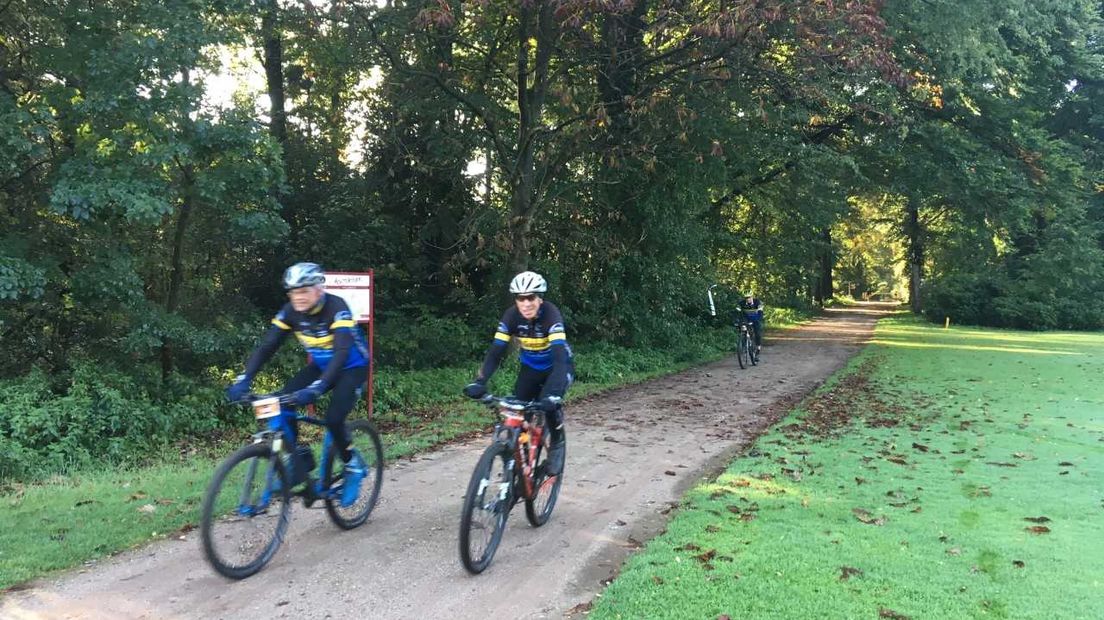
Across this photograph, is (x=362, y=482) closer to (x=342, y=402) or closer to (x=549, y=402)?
(x=342, y=402)

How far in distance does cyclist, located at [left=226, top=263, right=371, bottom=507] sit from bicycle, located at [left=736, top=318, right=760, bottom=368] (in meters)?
13.0

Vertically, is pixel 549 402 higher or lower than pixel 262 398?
lower

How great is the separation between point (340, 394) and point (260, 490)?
79 cm

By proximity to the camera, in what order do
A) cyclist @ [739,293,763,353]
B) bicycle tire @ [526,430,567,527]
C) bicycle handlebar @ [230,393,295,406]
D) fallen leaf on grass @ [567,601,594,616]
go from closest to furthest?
fallen leaf on grass @ [567,601,594,616]
bicycle handlebar @ [230,393,295,406]
bicycle tire @ [526,430,567,527]
cyclist @ [739,293,763,353]

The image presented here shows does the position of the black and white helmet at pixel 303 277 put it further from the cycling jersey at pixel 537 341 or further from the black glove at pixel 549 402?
the black glove at pixel 549 402

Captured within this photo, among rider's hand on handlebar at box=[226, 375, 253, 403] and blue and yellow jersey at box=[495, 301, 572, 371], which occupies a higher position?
blue and yellow jersey at box=[495, 301, 572, 371]

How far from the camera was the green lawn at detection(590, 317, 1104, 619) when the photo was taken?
13.5 feet

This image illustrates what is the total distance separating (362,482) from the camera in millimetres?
5387


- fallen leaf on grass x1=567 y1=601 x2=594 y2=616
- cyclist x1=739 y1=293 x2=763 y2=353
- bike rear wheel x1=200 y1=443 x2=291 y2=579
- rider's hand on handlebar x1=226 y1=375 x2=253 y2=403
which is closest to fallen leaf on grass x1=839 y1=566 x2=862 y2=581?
fallen leaf on grass x1=567 y1=601 x2=594 y2=616

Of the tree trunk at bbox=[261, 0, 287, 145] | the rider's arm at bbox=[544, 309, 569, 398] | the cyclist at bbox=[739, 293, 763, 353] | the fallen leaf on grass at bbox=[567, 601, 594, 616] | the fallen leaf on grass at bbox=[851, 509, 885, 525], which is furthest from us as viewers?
the tree trunk at bbox=[261, 0, 287, 145]

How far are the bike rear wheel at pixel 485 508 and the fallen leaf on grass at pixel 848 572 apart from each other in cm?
219

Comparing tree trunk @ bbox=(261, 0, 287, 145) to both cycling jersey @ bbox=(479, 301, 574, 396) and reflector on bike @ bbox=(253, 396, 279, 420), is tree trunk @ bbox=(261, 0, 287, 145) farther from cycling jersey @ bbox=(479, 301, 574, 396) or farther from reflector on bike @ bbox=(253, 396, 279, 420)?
reflector on bike @ bbox=(253, 396, 279, 420)

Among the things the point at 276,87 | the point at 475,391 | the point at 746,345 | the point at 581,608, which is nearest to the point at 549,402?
the point at 475,391

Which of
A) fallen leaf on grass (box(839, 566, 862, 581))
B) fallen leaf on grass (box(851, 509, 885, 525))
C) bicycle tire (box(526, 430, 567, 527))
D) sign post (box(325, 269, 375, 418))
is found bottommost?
fallen leaf on grass (box(851, 509, 885, 525))
